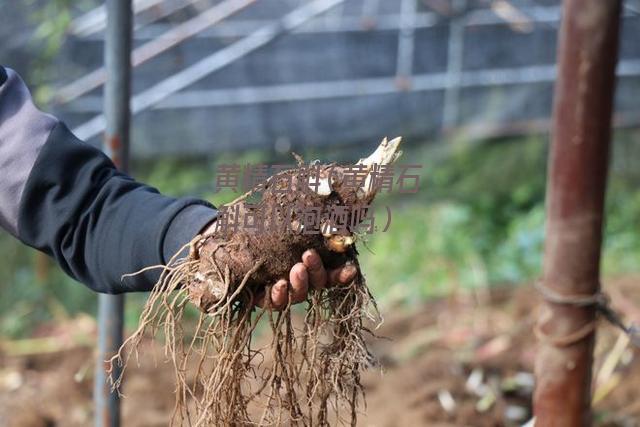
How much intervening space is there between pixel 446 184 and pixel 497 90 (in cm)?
77

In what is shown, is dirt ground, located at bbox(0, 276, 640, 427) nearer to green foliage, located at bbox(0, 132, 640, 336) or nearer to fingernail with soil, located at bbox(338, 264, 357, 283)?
green foliage, located at bbox(0, 132, 640, 336)

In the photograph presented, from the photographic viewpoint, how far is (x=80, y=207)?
1545mm

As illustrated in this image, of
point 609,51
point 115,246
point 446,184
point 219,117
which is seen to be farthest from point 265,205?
point 446,184

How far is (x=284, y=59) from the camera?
5.73m

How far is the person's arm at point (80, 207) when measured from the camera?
4.86 ft

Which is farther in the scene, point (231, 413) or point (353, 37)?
point (353, 37)

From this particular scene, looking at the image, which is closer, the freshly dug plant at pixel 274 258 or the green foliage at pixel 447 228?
Answer: the freshly dug plant at pixel 274 258

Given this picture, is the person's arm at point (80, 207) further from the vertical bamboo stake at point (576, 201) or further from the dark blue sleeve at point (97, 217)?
the vertical bamboo stake at point (576, 201)

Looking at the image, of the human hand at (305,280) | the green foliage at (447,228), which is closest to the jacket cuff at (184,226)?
the human hand at (305,280)

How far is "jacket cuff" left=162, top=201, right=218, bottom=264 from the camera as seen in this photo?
144 cm

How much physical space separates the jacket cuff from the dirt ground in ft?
5.68

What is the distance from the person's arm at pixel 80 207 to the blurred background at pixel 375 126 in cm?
210

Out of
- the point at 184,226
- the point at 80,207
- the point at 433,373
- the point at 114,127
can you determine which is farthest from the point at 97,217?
the point at 433,373

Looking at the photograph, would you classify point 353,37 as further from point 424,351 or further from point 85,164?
point 85,164
